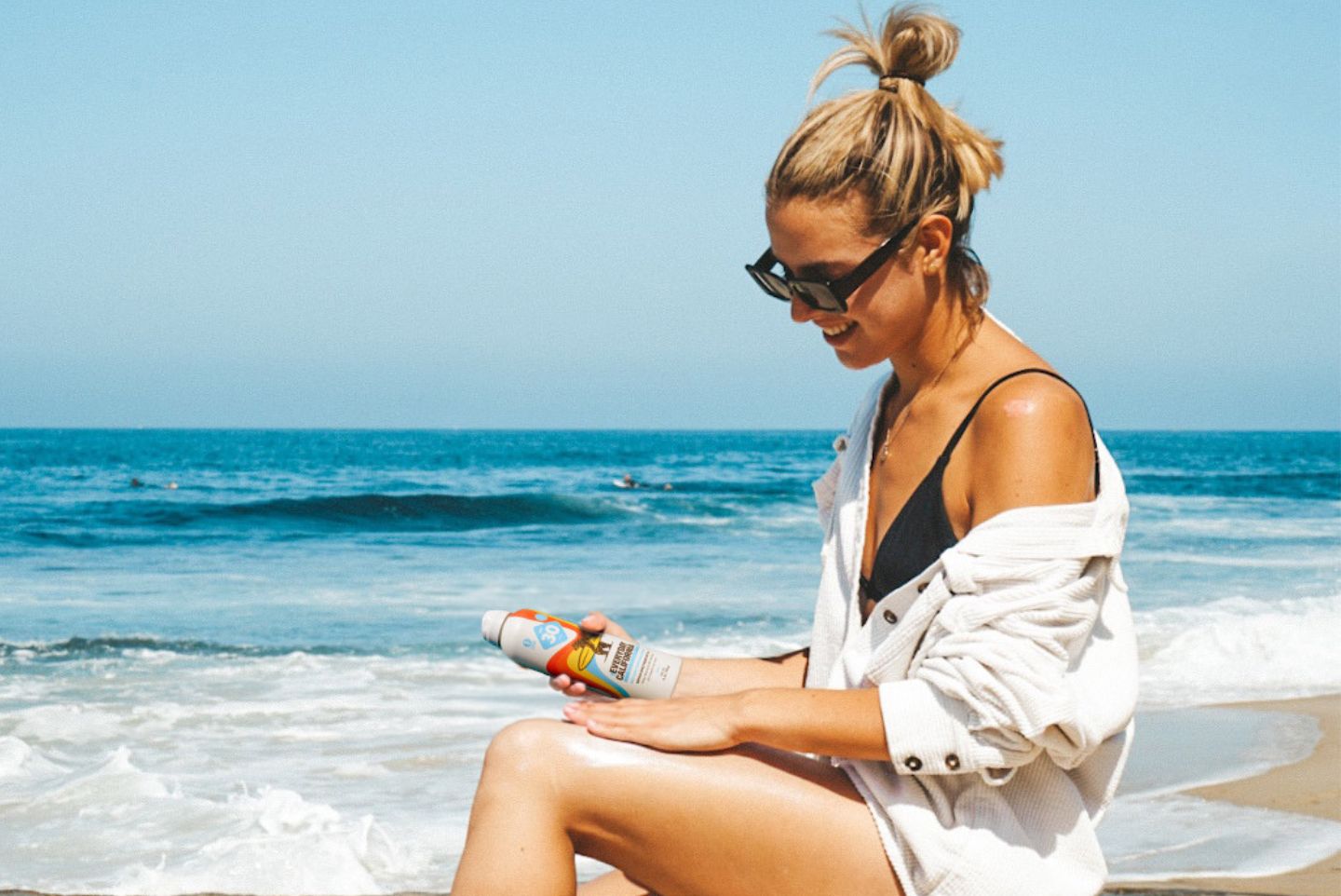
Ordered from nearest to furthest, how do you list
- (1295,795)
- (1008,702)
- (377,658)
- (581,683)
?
(1008,702) → (581,683) → (1295,795) → (377,658)

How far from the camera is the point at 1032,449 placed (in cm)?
205

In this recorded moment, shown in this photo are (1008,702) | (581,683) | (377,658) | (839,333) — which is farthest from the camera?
(377,658)

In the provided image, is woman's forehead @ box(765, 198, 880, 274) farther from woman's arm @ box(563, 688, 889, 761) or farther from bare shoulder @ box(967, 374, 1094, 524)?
woman's arm @ box(563, 688, 889, 761)

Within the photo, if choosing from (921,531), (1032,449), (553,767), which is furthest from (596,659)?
(1032,449)

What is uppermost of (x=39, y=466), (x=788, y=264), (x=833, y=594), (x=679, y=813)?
(x=788, y=264)

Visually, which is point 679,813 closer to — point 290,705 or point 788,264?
point 788,264

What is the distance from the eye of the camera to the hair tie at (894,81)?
88.3 inches

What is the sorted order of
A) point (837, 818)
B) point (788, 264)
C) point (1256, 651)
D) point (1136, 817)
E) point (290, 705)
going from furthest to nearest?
point (1256, 651) → point (290, 705) → point (1136, 817) → point (788, 264) → point (837, 818)

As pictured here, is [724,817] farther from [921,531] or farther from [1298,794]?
[1298,794]

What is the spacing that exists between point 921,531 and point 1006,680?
32 centimetres

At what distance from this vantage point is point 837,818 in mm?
2133

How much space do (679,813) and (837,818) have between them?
0.23 m

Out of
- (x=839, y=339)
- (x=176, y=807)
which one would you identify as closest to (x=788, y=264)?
(x=839, y=339)

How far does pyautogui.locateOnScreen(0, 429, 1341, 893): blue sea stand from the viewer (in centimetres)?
495
